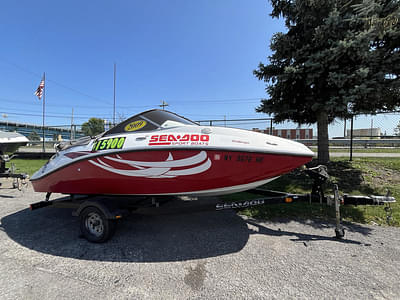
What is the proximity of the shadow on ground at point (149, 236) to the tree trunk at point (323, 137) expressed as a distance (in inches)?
129

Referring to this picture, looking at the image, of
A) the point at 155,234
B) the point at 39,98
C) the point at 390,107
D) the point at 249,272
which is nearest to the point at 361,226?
the point at 249,272

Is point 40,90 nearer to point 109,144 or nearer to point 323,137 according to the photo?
point 109,144

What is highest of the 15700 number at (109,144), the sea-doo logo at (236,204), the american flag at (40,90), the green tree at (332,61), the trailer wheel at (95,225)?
the american flag at (40,90)

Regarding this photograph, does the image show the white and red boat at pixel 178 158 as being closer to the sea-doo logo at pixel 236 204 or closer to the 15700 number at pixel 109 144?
the 15700 number at pixel 109 144

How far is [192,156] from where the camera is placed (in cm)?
236

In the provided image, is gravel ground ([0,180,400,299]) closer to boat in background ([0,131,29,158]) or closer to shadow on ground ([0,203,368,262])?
shadow on ground ([0,203,368,262])

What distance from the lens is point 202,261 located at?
2170 millimetres

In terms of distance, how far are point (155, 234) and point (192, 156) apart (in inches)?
56.1

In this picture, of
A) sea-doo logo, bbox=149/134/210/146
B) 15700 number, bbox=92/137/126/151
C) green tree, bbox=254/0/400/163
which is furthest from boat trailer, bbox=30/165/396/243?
green tree, bbox=254/0/400/163

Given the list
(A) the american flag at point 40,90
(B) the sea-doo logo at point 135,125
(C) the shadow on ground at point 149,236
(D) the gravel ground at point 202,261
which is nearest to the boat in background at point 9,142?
(C) the shadow on ground at point 149,236

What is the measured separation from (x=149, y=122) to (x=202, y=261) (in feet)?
6.41

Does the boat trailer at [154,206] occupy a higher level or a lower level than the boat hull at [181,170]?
lower

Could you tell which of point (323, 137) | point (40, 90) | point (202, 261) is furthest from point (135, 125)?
point (40, 90)

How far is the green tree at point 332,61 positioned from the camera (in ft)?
13.9
